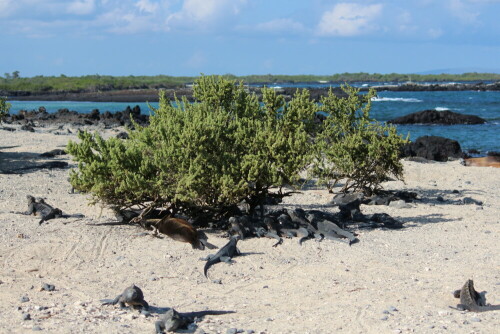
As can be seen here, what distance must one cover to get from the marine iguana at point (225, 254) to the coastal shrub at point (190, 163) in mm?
978

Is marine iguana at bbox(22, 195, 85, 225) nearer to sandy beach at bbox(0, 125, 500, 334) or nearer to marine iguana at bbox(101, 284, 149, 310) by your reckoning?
sandy beach at bbox(0, 125, 500, 334)

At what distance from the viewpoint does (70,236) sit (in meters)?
8.66

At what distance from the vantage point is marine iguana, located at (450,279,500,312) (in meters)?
6.06

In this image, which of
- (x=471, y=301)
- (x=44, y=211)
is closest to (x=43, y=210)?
(x=44, y=211)

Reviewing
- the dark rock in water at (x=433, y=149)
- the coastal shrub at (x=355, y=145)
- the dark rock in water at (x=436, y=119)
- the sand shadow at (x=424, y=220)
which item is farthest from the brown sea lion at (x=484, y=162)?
the dark rock in water at (x=436, y=119)

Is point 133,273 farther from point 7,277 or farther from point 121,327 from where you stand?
point 121,327

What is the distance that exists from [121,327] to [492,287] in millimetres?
3894

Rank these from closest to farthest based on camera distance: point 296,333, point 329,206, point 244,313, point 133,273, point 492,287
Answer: point 296,333 → point 244,313 → point 492,287 → point 133,273 → point 329,206

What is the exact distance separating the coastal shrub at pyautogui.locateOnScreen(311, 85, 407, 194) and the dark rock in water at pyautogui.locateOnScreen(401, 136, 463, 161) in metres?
8.52

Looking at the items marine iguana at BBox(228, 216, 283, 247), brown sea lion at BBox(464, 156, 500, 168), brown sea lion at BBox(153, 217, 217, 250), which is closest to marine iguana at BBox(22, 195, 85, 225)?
brown sea lion at BBox(153, 217, 217, 250)

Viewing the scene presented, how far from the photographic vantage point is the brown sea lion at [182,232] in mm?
8500

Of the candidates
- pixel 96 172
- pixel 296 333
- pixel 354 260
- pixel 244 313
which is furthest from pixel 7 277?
pixel 354 260

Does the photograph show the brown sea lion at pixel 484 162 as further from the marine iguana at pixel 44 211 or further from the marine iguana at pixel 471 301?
the marine iguana at pixel 471 301

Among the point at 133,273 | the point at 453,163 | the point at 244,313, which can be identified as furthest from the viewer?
the point at 453,163
